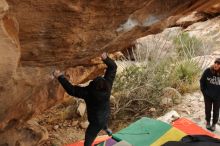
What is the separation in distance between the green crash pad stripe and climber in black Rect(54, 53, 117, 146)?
0.83 metres

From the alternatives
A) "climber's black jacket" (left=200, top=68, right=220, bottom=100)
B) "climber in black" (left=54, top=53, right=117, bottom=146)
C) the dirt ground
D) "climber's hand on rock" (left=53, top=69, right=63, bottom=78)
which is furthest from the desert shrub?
"climber's hand on rock" (left=53, top=69, right=63, bottom=78)

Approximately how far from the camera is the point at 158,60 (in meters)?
8.81

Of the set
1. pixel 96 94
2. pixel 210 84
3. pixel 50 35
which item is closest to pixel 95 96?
pixel 96 94

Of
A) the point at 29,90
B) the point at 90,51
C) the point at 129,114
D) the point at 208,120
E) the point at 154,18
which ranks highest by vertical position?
the point at 154,18

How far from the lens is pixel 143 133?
547 cm

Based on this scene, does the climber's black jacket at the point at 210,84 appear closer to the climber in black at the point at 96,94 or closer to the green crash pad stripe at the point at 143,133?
the green crash pad stripe at the point at 143,133

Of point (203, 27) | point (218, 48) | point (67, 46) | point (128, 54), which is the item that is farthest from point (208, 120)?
point (203, 27)

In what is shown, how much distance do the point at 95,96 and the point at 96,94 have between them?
0.10 ft

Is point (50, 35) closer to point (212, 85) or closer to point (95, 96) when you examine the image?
point (95, 96)

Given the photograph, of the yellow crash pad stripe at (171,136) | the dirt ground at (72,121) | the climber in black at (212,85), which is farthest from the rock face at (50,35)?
the dirt ground at (72,121)

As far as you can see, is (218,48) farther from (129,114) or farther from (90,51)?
(90,51)

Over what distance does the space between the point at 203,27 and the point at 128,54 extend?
4.57m

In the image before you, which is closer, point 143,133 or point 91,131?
point 91,131

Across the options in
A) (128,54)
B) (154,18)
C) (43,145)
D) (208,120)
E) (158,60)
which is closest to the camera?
(154,18)
